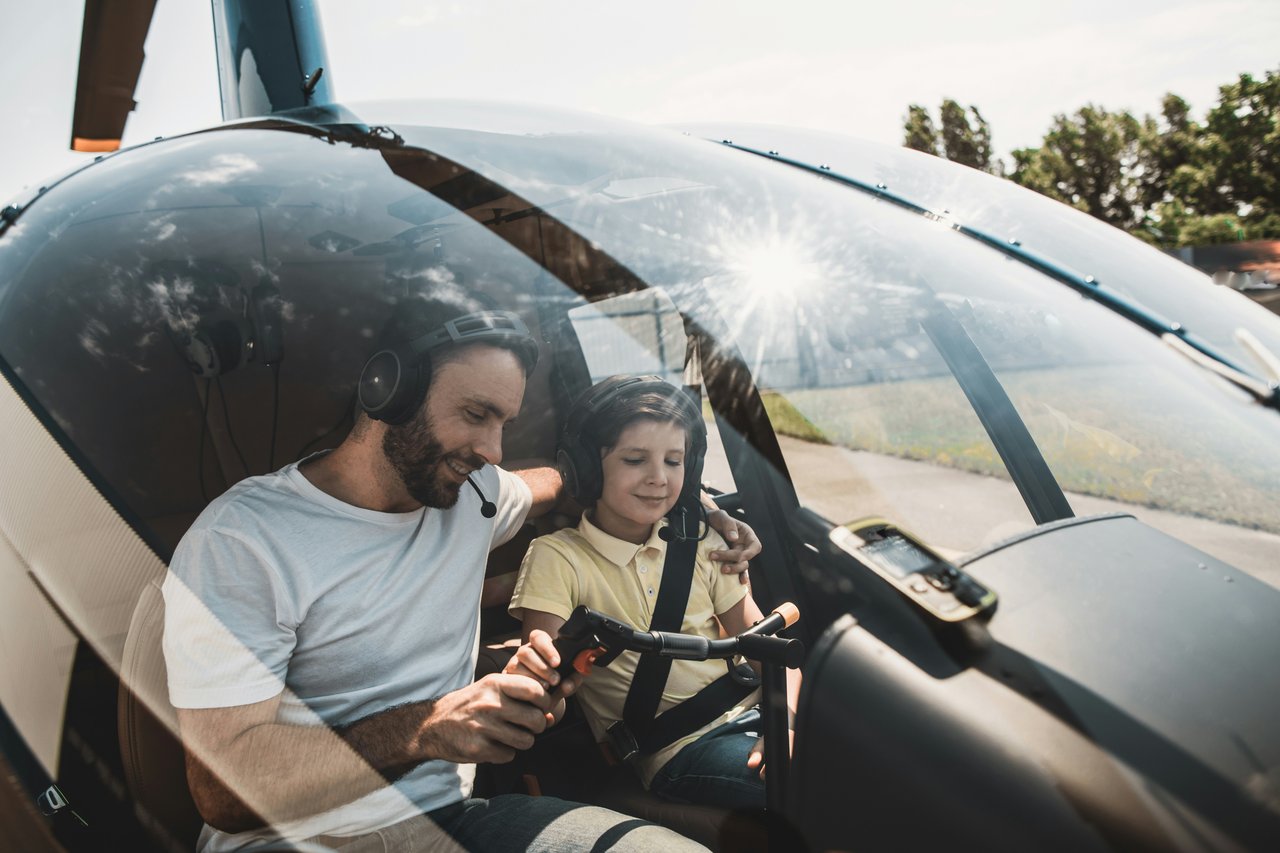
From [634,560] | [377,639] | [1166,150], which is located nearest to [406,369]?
[377,639]

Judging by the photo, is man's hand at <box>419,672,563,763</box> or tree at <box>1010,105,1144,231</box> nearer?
man's hand at <box>419,672,563,763</box>

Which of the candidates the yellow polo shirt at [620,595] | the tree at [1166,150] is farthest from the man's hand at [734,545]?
the tree at [1166,150]

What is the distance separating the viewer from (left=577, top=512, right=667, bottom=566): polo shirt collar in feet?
4.65

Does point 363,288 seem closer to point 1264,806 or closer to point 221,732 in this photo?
point 221,732

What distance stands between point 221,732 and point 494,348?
683 mm

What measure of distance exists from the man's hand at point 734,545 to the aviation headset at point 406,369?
21.8 inches

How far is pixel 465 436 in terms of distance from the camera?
1.28 meters

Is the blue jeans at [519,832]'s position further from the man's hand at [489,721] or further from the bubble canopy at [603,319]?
the bubble canopy at [603,319]

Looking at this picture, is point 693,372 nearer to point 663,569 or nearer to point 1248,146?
point 663,569

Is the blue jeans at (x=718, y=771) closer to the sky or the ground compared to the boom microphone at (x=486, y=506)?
closer to the ground

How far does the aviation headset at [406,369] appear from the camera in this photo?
1.21 meters

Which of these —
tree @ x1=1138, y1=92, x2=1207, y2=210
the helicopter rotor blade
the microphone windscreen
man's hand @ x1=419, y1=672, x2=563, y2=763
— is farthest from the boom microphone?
tree @ x1=1138, y1=92, x2=1207, y2=210

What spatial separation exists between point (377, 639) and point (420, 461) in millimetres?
293

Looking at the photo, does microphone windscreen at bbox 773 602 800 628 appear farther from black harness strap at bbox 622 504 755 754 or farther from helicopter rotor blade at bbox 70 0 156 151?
helicopter rotor blade at bbox 70 0 156 151
